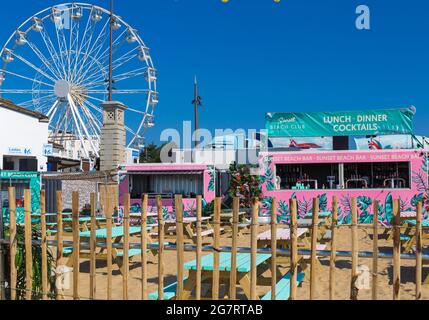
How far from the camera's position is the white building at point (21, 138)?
19375 mm

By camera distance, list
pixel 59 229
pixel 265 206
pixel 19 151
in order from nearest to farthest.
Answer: pixel 59 229
pixel 265 206
pixel 19 151

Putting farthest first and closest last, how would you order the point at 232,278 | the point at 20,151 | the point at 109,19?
the point at 109,19 → the point at 20,151 → the point at 232,278

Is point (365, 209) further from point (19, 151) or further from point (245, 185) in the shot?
Answer: point (19, 151)

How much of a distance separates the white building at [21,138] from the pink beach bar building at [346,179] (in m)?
8.77

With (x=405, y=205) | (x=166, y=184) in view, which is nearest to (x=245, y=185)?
(x=166, y=184)

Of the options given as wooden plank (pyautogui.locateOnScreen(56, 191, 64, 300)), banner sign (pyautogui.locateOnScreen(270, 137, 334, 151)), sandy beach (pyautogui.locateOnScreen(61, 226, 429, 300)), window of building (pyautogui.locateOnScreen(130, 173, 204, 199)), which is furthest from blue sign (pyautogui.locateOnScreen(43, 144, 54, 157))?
wooden plank (pyautogui.locateOnScreen(56, 191, 64, 300))

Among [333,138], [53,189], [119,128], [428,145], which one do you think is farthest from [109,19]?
[428,145]

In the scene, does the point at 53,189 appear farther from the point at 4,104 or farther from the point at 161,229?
the point at 161,229

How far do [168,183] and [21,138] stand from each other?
7.16m

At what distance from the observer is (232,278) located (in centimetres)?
390

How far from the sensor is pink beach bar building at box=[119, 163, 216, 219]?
16219 millimetres

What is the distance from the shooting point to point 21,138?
20328 millimetres

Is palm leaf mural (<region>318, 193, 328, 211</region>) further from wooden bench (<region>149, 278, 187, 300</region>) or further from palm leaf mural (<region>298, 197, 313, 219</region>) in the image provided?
wooden bench (<region>149, 278, 187, 300</region>)
